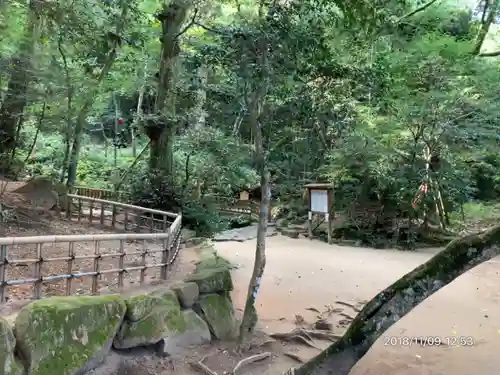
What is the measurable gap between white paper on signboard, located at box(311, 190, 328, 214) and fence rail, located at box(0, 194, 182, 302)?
5.35m

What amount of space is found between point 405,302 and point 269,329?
2450 millimetres

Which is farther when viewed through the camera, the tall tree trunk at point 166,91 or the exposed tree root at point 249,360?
the tall tree trunk at point 166,91

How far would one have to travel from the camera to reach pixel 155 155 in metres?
9.16

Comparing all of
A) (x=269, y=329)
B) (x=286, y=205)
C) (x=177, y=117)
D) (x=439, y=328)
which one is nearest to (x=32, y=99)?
(x=177, y=117)

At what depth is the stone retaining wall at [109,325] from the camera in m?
2.90

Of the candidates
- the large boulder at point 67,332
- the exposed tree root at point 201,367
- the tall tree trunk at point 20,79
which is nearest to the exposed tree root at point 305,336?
the exposed tree root at point 201,367

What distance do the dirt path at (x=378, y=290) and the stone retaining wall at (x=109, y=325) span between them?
3.37 feet

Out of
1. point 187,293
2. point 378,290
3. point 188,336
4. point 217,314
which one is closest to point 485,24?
point 378,290

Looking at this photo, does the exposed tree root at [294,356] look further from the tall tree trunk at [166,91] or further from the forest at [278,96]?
the tall tree trunk at [166,91]

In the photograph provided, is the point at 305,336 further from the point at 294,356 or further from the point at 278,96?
the point at 278,96

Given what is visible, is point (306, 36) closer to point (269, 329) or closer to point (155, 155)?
point (269, 329)

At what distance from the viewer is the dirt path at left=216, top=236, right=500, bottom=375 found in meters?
4.61

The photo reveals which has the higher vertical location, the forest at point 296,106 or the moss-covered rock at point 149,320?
the forest at point 296,106
